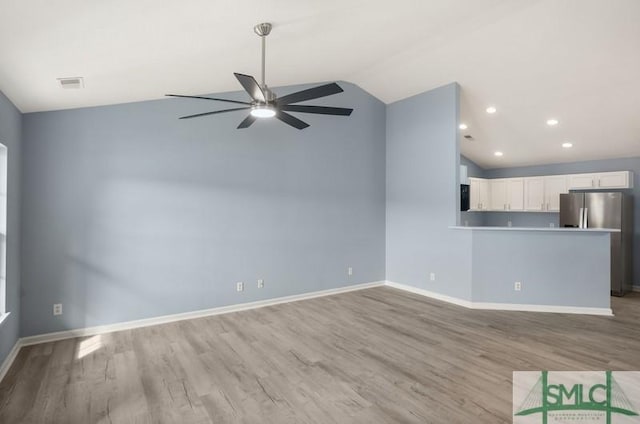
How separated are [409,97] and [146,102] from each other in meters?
4.07

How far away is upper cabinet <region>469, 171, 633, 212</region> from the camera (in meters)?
5.98

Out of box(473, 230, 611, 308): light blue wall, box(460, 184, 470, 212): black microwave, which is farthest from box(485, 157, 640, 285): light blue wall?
box(460, 184, 470, 212): black microwave

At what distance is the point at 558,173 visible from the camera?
6902 millimetres

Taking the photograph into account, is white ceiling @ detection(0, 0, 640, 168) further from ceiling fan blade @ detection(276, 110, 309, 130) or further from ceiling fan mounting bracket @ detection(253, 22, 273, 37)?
ceiling fan blade @ detection(276, 110, 309, 130)

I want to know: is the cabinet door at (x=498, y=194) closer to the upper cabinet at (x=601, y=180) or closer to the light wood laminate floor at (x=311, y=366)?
the upper cabinet at (x=601, y=180)

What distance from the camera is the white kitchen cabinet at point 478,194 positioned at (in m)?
7.31

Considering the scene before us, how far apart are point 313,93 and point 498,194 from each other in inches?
253

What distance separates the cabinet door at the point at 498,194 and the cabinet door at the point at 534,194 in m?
0.44

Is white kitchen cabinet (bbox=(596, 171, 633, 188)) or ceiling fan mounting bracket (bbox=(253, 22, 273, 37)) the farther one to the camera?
white kitchen cabinet (bbox=(596, 171, 633, 188))

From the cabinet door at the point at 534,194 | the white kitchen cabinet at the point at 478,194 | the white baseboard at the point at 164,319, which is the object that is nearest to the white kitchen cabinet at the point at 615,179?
the cabinet door at the point at 534,194

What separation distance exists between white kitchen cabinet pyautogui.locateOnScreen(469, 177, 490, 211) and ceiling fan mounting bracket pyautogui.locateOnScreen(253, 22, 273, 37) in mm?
5903

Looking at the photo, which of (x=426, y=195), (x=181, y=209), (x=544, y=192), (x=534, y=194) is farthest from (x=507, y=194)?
(x=181, y=209)

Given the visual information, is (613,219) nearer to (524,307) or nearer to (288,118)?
(524,307)

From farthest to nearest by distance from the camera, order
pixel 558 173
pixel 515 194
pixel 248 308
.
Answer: pixel 515 194 < pixel 558 173 < pixel 248 308
